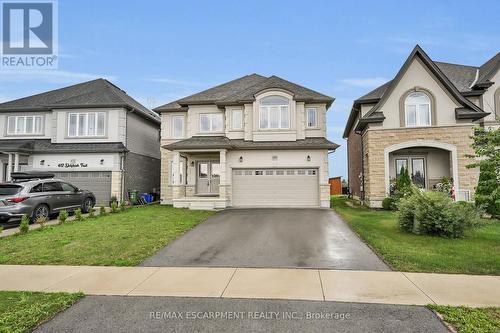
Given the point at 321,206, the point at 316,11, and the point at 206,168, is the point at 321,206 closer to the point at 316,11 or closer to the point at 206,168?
the point at 206,168

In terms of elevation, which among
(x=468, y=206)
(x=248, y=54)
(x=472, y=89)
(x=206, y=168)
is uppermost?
(x=248, y=54)

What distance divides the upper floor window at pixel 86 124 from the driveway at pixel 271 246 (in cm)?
1244

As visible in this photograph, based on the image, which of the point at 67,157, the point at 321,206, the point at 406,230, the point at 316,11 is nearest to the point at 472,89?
the point at 316,11

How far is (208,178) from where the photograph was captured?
1945cm

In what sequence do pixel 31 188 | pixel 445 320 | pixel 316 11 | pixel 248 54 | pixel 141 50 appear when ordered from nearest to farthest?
pixel 445 320, pixel 31 188, pixel 316 11, pixel 141 50, pixel 248 54

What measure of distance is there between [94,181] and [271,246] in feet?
52.2

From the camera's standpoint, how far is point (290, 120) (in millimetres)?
17641

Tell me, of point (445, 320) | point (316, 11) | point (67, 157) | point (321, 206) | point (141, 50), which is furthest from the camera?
Result: point (141, 50)

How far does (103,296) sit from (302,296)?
3.37 meters

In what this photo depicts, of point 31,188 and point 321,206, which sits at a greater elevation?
point 31,188

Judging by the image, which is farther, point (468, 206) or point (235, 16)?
point (235, 16)

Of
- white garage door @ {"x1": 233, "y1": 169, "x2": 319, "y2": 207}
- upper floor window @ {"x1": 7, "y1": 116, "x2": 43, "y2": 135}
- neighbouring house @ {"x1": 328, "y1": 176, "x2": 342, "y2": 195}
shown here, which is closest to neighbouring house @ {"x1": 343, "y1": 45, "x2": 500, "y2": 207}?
white garage door @ {"x1": 233, "y1": 169, "x2": 319, "y2": 207}

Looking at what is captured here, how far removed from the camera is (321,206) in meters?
16.7

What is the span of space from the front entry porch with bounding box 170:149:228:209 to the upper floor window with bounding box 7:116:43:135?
35.1 feet
